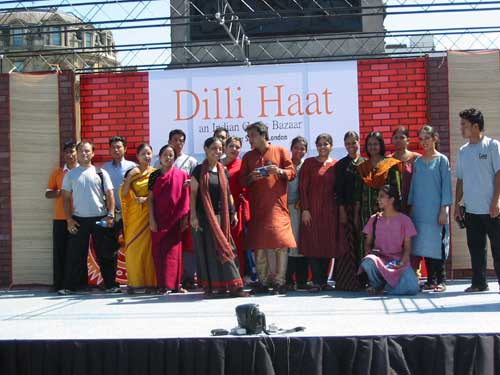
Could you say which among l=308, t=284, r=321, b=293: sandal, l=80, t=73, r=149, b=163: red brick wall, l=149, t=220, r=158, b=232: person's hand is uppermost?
l=80, t=73, r=149, b=163: red brick wall

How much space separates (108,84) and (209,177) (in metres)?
2.36

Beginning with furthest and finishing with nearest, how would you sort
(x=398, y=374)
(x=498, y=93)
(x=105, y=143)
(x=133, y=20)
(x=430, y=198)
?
(x=133, y=20) < (x=105, y=143) < (x=498, y=93) < (x=430, y=198) < (x=398, y=374)

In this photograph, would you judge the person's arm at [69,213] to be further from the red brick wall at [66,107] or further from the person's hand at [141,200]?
the red brick wall at [66,107]

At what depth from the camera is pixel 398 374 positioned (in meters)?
3.84

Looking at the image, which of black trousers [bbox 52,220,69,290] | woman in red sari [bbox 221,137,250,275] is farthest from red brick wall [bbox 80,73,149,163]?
woman in red sari [bbox 221,137,250,275]

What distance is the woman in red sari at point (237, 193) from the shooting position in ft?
21.1

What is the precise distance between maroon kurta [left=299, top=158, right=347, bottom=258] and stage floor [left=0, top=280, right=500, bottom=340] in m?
0.44

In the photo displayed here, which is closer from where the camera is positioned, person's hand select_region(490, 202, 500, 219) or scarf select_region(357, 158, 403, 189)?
person's hand select_region(490, 202, 500, 219)

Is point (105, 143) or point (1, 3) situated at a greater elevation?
point (1, 3)

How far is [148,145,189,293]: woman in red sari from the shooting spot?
633 cm

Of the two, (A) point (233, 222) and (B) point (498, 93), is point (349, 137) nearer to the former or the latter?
(A) point (233, 222)

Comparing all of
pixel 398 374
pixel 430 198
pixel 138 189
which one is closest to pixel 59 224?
pixel 138 189

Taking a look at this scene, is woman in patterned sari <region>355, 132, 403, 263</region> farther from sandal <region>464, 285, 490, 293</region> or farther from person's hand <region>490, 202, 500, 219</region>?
sandal <region>464, 285, 490, 293</region>

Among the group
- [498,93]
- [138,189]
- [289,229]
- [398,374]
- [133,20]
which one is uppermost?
[133,20]
